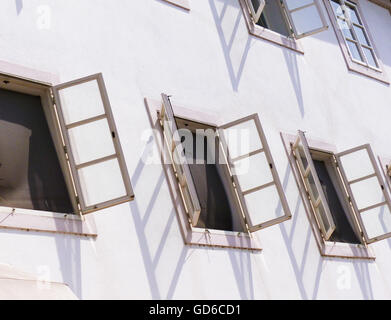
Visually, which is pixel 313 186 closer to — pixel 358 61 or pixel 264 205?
pixel 264 205

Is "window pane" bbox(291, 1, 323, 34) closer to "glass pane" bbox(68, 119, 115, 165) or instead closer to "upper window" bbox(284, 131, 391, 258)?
"upper window" bbox(284, 131, 391, 258)

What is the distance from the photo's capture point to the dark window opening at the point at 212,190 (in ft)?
26.6

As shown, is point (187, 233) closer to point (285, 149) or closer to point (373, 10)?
point (285, 149)

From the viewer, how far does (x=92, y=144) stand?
6852 millimetres

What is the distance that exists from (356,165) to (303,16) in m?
1.86

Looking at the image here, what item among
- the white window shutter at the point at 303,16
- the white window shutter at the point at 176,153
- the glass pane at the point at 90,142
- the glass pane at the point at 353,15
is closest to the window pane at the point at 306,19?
the white window shutter at the point at 303,16

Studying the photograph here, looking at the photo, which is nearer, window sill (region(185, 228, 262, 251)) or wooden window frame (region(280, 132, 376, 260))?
window sill (region(185, 228, 262, 251))

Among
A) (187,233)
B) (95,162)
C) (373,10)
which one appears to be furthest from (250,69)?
(373,10)

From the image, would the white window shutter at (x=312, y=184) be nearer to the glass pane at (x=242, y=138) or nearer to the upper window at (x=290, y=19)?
the glass pane at (x=242, y=138)

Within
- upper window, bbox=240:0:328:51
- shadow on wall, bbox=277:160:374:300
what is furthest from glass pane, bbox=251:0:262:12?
shadow on wall, bbox=277:160:374:300

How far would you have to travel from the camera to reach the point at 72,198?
6.81 meters

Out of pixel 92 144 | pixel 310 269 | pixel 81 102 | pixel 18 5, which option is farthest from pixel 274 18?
pixel 92 144

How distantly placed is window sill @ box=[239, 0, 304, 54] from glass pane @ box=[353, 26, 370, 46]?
202 centimetres

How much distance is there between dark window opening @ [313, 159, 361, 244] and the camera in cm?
973
